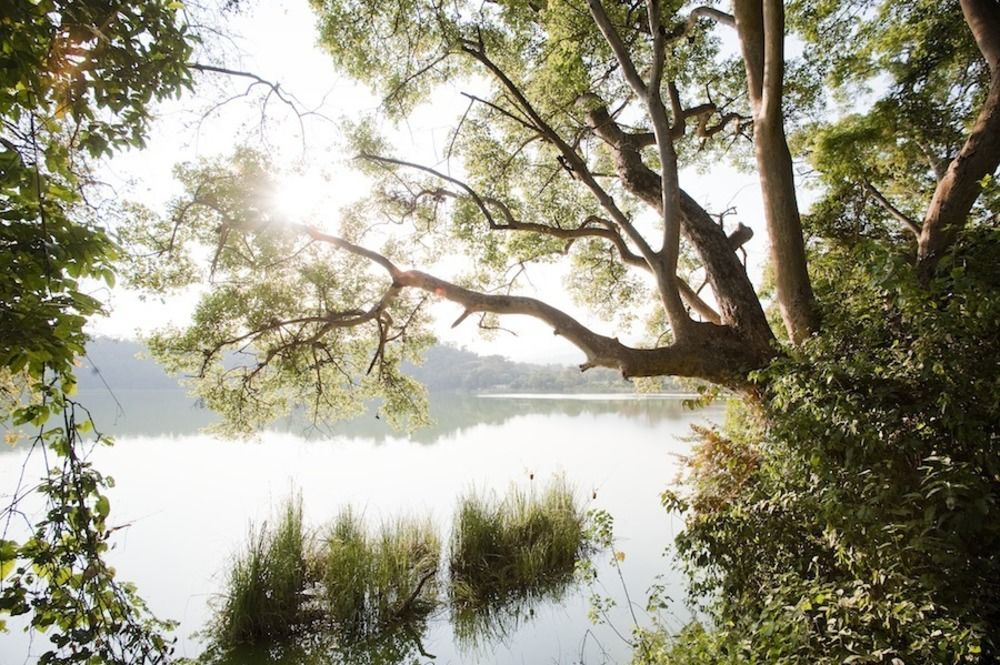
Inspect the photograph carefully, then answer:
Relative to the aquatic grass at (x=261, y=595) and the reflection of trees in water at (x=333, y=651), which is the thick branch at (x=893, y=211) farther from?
the aquatic grass at (x=261, y=595)

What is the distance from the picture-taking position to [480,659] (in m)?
4.41

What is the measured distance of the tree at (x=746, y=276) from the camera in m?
2.08

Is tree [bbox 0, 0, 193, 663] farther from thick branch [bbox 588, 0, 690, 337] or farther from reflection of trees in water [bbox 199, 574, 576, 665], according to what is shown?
reflection of trees in water [bbox 199, 574, 576, 665]

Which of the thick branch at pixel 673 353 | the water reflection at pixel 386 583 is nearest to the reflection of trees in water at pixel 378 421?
the water reflection at pixel 386 583

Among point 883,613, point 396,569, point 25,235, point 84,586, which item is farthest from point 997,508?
point 396,569

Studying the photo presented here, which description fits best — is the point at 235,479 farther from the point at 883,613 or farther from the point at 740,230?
the point at 883,613

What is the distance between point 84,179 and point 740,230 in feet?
17.0

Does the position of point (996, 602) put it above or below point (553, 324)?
below

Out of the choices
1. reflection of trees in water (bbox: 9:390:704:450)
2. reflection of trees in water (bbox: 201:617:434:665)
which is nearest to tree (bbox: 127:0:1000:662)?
reflection of trees in water (bbox: 201:617:434:665)

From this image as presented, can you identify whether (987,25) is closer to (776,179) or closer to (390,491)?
(776,179)

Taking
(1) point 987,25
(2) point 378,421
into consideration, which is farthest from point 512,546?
(2) point 378,421

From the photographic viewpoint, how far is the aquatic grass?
4551 millimetres

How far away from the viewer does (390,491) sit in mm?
10023

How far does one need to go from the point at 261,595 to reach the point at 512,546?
8.86ft
